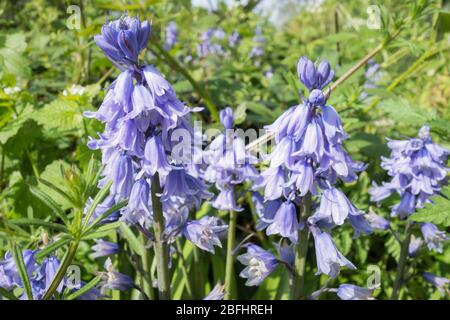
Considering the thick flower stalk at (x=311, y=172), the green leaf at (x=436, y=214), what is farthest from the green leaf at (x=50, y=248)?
the green leaf at (x=436, y=214)

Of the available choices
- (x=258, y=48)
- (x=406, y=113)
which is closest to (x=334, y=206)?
(x=406, y=113)

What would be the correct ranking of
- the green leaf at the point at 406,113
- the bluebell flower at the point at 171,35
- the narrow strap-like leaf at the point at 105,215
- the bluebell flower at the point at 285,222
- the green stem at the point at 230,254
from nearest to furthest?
the narrow strap-like leaf at the point at 105,215 < the bluebell flower at the point at 285,222 < the green stem at the point at 230,254 < the green leaf at the point at 406,113 < the bluebell flower at the point at 171,35

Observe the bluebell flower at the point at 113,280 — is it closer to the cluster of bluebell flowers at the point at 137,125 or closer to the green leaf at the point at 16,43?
the cluster of bluebell flowers at the point at 137,125

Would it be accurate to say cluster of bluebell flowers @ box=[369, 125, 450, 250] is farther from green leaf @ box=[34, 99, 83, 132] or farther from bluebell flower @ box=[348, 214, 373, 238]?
green leaf @ box=[34, 99, 83, 132]

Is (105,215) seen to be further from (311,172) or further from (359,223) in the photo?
(359,223)

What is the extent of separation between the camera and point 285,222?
1.74m

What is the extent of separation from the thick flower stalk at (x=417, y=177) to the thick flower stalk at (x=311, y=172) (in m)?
0.49

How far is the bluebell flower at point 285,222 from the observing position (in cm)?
174

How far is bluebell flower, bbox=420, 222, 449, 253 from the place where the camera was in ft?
7.14

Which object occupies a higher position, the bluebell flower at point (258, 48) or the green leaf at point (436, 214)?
the bluebell flower at point (258, 48)

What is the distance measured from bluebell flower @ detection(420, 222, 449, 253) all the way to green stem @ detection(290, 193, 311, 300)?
2.33 ft

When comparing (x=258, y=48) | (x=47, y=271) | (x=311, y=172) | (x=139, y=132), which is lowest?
(x=47, y=271)

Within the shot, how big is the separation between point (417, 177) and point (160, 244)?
1.22 metres

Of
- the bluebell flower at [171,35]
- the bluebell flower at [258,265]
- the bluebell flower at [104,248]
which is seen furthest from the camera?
the bluebell flower at [171,35]
